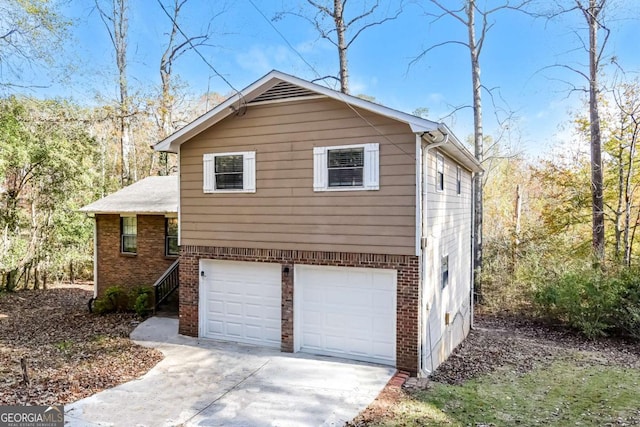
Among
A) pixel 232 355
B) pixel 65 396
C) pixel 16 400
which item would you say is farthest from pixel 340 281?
pixel 16 400

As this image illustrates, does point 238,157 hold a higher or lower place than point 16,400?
higher

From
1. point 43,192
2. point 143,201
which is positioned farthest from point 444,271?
point 43,192

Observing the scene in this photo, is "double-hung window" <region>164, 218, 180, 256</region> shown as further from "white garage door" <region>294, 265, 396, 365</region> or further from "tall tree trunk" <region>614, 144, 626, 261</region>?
"tall tree trunk" <region>614, 144, 626, 261</region>

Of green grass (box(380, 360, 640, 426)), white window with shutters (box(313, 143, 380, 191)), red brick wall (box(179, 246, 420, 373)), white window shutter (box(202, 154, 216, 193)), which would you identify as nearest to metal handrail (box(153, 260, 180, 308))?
red brick wall (box(179, 246, 420, 373))

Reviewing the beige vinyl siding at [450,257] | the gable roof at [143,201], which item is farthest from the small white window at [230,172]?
the beige vinyl siding at [450,257]

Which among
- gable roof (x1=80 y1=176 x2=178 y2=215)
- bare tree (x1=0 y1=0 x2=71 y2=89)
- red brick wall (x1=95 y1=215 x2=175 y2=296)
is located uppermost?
bare tree (x1=0 y1=0 x2=71 y2=89)

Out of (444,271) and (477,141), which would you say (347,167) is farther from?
(477,141)

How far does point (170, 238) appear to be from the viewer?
12.9 meters

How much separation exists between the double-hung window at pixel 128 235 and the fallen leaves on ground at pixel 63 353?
2.32 meters

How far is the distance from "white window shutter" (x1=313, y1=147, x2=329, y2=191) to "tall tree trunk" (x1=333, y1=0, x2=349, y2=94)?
33.2 ft

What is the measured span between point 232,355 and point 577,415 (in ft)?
20.0

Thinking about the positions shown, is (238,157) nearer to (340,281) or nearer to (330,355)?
(340,281)

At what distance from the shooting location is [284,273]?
8430 mm

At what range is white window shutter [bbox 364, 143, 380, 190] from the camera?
24.7 ft
